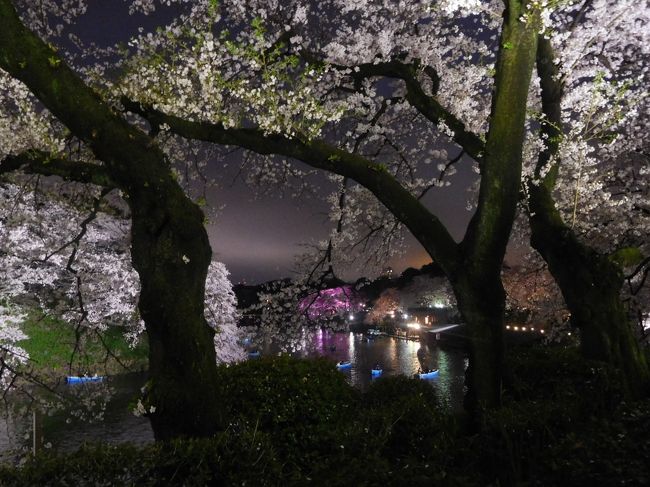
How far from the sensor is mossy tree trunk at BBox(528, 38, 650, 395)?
6848 mm

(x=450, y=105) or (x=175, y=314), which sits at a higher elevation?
(x=450, y=105)

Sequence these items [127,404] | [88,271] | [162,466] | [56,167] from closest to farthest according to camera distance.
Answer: [162,466] < [56,167] < [127,404] < [88,271]

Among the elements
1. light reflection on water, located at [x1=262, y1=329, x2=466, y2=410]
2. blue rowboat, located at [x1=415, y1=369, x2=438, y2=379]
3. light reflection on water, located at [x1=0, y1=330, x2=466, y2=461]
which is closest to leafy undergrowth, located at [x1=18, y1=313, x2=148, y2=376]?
light reflection on water, located at [x1=0, y1=330, x2=466, y2=461]

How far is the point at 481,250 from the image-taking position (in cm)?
632

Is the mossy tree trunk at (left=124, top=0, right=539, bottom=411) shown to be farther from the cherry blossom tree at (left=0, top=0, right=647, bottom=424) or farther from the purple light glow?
the purple light glow

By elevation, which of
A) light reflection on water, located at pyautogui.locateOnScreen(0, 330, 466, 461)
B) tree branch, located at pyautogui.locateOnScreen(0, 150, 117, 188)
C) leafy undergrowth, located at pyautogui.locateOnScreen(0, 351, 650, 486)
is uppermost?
tree branch, located at pyautogui.locateOnScreen(0, 150, 117, 188)

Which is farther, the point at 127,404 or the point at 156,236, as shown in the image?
the point at 127,404

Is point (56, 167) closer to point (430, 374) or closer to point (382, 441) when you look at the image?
point (382, 441)

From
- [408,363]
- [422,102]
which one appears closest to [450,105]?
[422,102]

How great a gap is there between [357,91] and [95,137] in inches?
218

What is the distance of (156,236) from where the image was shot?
16.5 ft

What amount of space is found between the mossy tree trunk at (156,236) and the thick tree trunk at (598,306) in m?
5.32

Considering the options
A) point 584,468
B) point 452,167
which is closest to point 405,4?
point 452,167

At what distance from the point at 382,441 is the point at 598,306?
4.16m
